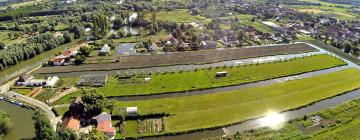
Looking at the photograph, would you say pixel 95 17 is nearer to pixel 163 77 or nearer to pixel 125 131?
pixel 163 77

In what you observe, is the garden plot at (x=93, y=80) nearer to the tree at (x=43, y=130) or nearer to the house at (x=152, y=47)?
the house at (x=152, y=47)

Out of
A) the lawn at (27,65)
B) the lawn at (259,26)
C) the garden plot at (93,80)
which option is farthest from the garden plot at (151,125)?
the lawn at (259,26)

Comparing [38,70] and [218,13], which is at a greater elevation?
[218,13]

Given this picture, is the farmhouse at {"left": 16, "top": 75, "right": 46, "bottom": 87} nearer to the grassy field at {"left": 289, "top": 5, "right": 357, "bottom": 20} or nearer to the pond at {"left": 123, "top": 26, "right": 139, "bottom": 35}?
the pond at {"left": 123, "top": 26, "right": 139, "bottom": 35}

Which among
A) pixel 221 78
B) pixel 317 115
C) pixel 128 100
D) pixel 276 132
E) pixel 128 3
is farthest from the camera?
pixel 128 3

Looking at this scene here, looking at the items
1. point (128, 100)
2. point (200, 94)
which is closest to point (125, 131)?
point (128, 100)

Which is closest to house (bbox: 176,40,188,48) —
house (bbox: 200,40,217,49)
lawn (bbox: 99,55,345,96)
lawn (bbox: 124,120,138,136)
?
house (bbox: 200,40,217,49)

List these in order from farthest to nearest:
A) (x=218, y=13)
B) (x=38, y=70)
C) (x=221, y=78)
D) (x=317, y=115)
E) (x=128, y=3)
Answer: (x=128, y=3) → (x=218, y=13) → (x=38, y=70) → (x=221, y=78) → (x=317, y=115)
